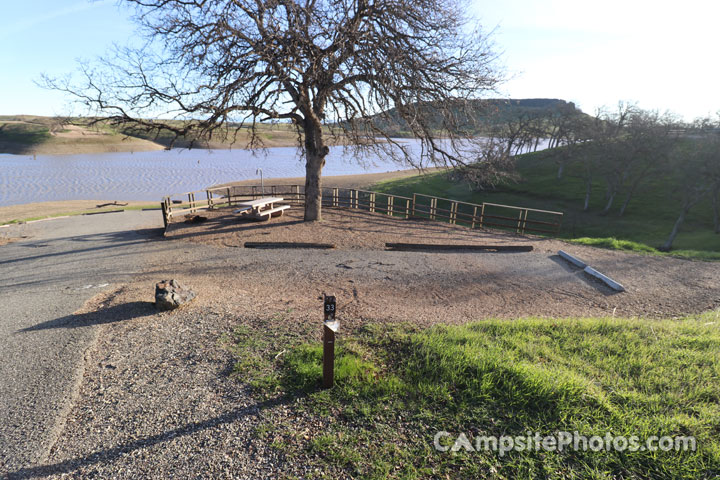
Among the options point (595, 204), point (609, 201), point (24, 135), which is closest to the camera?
point (609, 201)

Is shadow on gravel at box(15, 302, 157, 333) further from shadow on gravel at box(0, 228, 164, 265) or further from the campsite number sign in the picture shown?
shadow on gravel at box(0, 228, 164, 265)

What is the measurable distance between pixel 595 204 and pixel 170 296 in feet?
137

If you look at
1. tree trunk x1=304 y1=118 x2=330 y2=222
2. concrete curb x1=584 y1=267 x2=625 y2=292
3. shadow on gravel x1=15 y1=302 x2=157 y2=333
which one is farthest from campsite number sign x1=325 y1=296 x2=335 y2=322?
tree trunk x1=304 y1=118 x2=330 y2=222

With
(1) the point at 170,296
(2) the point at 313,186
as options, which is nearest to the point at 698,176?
(2) the point at 313,186

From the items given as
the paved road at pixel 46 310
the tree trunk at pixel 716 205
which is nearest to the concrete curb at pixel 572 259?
the paved road at pixel 46 310

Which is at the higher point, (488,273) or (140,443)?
(140,443)

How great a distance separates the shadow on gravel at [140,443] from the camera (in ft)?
10.5

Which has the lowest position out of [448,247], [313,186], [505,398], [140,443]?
[448,247]

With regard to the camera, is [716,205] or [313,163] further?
[716,205]

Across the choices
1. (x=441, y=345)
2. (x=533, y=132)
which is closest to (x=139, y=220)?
(x=441, y=345)

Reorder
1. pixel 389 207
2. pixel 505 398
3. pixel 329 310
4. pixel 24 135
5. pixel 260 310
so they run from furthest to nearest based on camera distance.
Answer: pixel 24 135 → pixel 389 207 → pixel 260 310 → pixel 329 310 → pixel 505 398

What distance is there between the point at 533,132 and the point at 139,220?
47965 mm

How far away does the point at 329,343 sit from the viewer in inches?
163

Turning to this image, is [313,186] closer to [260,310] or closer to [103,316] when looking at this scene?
[260,310]
